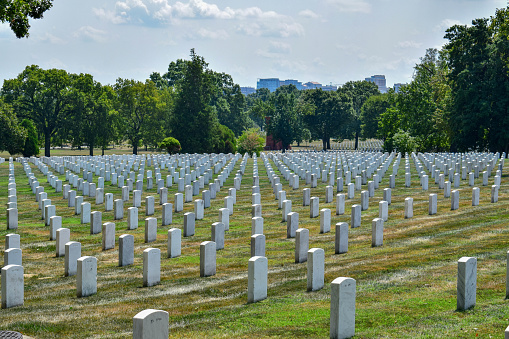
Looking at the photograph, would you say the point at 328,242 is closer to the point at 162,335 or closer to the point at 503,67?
the point at 162,335

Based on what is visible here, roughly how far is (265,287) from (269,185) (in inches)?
809

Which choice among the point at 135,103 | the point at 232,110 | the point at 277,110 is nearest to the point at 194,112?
the point at 135,103

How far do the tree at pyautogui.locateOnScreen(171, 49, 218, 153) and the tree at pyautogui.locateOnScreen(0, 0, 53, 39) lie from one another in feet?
148

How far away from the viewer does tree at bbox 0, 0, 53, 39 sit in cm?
1689

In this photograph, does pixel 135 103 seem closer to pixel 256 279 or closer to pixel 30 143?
pixel 30 143

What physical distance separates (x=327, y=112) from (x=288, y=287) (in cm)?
8001

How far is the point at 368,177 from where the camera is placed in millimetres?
29953

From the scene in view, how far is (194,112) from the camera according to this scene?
213ft

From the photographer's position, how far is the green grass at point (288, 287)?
747cm

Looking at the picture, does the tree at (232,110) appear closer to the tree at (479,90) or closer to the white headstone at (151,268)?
the tree at (479,90)

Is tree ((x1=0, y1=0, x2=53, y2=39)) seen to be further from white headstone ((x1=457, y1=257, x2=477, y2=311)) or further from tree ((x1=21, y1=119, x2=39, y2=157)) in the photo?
tree ((x1=21, y1=119, x2=39, y2=157))

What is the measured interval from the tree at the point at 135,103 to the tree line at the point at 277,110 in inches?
5.3

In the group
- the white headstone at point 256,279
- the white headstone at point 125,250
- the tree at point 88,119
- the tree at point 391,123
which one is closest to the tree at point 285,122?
the tree at point 391,123

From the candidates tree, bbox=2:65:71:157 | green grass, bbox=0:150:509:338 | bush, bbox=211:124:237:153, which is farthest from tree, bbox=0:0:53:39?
tree, bbox=2:65:71:157
